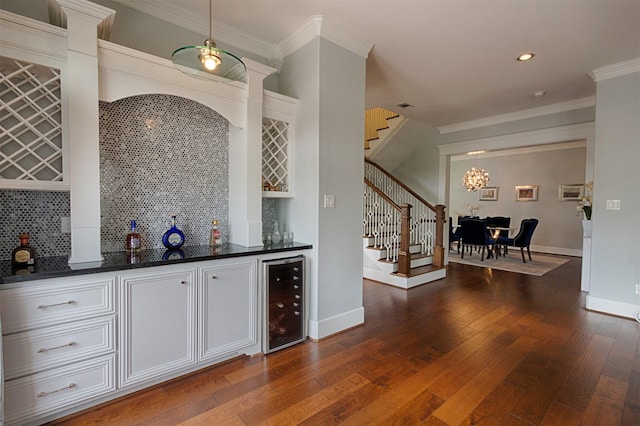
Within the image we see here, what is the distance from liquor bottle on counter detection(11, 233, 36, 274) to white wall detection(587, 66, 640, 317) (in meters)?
5.24

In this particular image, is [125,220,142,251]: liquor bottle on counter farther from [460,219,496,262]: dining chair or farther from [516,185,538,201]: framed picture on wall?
[516,185,538,201]: framed picture on wall

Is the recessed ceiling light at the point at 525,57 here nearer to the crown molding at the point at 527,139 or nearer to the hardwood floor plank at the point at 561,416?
the crown molding at the point at 527,139

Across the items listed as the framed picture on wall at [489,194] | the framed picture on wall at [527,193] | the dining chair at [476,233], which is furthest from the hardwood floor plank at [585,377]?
A: the framed picture on wall at [489,194]

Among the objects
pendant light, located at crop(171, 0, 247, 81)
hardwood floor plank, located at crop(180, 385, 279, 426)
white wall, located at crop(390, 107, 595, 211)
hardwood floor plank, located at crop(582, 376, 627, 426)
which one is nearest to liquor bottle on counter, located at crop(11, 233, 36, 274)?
hardwood floor plank, located at crop(180, 385, 279, 426)

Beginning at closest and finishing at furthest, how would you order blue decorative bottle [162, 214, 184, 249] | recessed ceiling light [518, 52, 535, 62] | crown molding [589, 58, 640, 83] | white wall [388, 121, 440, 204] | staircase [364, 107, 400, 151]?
1. blue decorative bottle [162, 214, 184, 249]
2. recessed ceiling light [518, 52, 535, 62]
3. crown molding [589, 58, 640, 83]
4. white wall [388, 121, 440, 204]
5. staircase [364, 107, 400, 151]

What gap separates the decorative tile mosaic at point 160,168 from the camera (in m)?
2.29

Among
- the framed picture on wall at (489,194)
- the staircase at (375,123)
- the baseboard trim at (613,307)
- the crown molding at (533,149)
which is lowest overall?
the baseboard trim at (613,307)

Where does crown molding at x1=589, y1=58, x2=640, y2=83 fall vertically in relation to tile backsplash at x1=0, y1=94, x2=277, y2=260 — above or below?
above

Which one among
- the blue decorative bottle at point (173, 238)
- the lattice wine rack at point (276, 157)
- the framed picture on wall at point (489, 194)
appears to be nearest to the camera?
the blue decorative bottle at point (173, 238)

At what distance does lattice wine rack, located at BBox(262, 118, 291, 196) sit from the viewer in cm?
295

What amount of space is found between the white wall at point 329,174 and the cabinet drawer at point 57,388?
5.08 feet

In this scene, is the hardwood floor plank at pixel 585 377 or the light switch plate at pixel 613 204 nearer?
the hardwood floor plank at pixel 585 377

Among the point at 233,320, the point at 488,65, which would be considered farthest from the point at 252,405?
the point at 488,65

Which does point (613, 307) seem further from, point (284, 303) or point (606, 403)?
point (284, 303)
